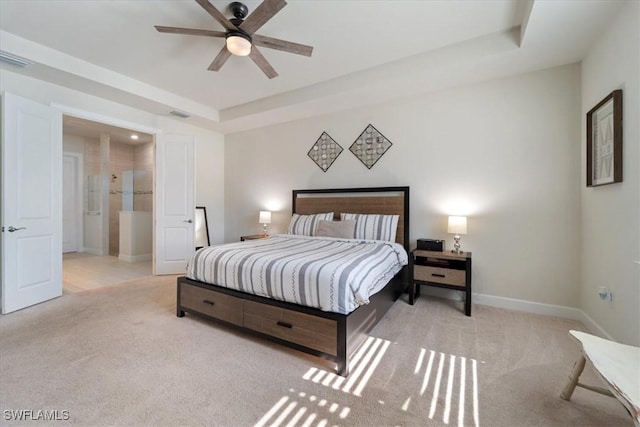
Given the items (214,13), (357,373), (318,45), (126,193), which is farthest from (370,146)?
(126,193)

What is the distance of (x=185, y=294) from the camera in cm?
277

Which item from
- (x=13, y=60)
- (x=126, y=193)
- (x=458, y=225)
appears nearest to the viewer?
(x=13, y=60)

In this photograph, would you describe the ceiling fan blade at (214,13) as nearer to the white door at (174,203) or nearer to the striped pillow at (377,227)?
the striped pillow at (377,227)

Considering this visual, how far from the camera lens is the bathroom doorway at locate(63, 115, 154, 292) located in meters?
5.89

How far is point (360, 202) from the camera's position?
407cm

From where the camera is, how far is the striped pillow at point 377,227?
3.58 m

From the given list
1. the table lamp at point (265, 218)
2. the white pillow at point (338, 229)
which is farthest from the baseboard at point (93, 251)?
the white pillow at point (338, 229)

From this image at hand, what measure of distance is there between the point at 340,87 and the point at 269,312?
2900mm

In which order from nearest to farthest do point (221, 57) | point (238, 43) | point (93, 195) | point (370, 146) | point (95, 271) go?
1. point (238, 43)
2. point (221, 57)
3. point (370, 146)
4. point (95, 271)
5. point (93, 195)

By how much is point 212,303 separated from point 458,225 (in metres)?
2.76

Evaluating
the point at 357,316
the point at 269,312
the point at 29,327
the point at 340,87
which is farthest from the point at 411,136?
the point at 29,327

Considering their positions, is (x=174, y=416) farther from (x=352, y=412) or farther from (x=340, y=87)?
(x=340, y=87)

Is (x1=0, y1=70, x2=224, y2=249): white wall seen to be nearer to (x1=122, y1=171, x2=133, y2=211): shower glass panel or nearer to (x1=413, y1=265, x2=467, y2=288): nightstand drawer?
(x1=122, y1=171, x2=133, y2=211): shower glass panel

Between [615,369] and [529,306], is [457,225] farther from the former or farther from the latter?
[615,369]
